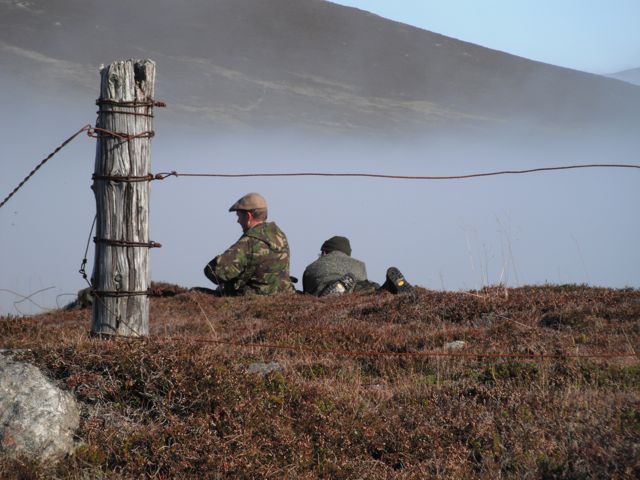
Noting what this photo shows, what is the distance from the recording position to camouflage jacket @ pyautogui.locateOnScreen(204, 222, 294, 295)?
47.1ft

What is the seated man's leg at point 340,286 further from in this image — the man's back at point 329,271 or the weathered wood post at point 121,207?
the weathered wood post at point 121,207

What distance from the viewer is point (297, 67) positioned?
115m

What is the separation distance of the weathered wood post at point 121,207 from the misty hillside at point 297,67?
90.5 meters

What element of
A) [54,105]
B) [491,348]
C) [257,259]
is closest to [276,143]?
[54,105]

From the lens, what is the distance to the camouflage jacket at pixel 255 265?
47.1 feet

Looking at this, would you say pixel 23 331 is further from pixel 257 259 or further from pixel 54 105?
pixel 54 105

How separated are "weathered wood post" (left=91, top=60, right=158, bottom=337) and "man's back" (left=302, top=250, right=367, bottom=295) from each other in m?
8.80

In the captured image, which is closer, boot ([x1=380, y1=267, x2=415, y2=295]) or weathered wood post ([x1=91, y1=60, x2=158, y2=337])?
weathered wood post ([x1=91, y1=60, x2=158, y2=337])

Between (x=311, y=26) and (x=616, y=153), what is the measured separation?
4525 cm

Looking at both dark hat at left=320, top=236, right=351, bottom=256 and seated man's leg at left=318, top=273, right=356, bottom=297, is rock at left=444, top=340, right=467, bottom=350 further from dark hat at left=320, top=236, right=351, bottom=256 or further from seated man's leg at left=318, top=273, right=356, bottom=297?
dark hat at left=320, top=236, right=351, bottom=256

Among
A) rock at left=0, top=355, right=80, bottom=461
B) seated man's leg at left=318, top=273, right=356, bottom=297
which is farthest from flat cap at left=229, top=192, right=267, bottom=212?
rock at left=0, top=355, right=80, bottom=461

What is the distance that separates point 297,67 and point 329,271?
101 meters

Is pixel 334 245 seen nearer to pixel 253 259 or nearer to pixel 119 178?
pixel 253 259

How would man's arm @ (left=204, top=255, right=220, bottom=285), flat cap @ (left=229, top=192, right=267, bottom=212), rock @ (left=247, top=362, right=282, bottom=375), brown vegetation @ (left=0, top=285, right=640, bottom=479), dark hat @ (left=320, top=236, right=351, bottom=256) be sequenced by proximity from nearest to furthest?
brown vegetation @ (left=0, top=285, right=640, bottom=479) < rock @ (left=247, top=362, right=282, bottom=375) < man's arm @ (left=204, top=255, right=220, bottom=285) < flat cap @ (left=229, top=192, right=267, bottom=212) < dark hat @ (left=320, top=236, right=351, bottom=256)
